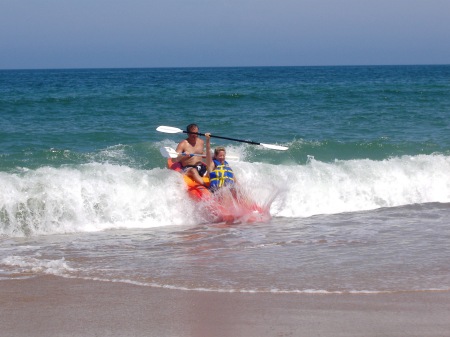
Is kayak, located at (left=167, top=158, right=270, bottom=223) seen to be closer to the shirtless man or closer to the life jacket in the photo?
the life jacket

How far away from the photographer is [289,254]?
7234mm

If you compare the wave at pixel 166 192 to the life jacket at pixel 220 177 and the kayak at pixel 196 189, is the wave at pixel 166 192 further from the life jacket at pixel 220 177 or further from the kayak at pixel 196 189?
the life jacket at pixel 220 177

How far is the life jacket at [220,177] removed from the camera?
977 centimetres

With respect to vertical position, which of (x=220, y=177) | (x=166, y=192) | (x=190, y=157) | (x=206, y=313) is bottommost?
(x=206, y=313)

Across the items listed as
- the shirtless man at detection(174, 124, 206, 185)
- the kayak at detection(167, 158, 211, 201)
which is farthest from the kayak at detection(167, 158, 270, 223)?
the shirtless man at detection(174, 124, 206, 185)

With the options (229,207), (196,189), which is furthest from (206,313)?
(196,189)

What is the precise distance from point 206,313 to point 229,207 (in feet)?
13.9

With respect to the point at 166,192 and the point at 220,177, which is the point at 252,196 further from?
the point at 166,192

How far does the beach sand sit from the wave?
351 cm

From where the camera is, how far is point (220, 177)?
32.1 ft

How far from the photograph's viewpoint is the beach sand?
15.9ft

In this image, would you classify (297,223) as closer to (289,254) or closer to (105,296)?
(289,254)

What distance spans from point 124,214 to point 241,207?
5.54 ft

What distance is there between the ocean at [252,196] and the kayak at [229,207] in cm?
13
